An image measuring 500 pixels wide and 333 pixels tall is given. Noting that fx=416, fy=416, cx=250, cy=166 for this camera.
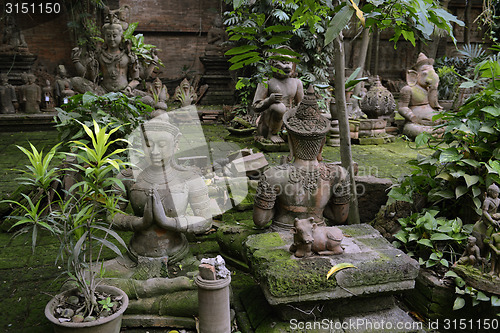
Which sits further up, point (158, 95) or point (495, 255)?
point (158, 95)

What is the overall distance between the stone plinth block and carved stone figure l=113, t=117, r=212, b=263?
23.5 inches

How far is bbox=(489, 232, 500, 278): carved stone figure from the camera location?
2794 mm

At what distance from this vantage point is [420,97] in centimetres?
863

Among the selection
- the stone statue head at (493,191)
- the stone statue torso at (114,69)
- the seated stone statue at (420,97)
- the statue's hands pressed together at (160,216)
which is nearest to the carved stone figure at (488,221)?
the stone statue head at (493,191)

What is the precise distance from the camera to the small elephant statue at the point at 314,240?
2867 millimetres

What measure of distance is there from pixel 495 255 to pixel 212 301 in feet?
6.29

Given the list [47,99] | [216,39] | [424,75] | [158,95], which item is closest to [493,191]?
[424,75]

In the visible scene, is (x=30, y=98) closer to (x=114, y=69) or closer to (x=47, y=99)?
(x=47, y=99)

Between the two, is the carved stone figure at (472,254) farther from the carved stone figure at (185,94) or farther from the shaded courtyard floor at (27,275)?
the carved stone figure at (185,94)

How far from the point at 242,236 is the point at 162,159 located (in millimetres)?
967

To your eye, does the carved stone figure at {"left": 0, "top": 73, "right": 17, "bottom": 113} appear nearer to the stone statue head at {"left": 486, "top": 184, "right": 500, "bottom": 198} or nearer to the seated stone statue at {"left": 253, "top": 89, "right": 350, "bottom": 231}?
the seated stone statue at {"left": 253, "top": 89, "right": 350, "bottom": 231}

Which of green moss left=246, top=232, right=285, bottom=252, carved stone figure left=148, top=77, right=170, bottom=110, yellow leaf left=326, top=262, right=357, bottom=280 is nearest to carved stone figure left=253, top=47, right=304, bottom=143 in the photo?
carved stone figure left=148, top=77, right=170, bottom=110

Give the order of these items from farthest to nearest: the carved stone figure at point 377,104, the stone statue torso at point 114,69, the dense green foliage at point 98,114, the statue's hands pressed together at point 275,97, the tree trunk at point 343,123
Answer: the carved stone figure at point 377,104 → the stone statue torso at point 114,69 → the statue's hands pressed together at point 275,97 → the dense green foliage at point 98,114 → the tree trunk at point 343,123

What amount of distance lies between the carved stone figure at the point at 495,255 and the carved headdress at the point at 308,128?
138 centimetres
